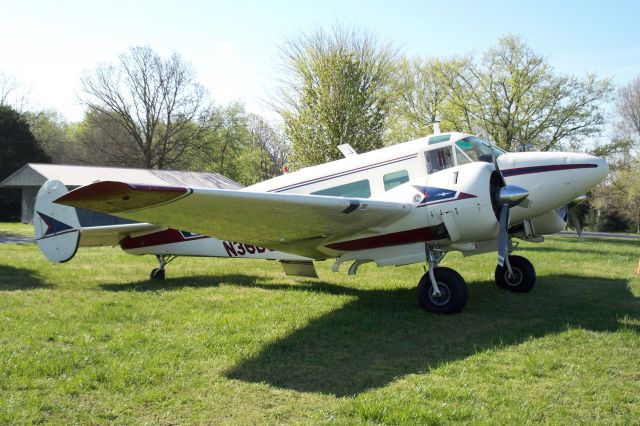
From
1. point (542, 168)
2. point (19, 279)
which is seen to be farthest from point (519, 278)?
point (19, 279)

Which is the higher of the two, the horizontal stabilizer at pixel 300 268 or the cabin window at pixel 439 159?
the cabin window at pixel 439 159

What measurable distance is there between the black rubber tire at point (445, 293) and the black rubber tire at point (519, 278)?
2.46m

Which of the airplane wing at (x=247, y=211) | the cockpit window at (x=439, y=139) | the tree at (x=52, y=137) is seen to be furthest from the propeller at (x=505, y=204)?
the tree at (x=52, y=137)

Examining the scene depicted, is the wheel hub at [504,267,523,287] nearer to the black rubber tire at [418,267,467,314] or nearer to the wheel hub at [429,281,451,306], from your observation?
the black rubber tire at [418,267,467,314]

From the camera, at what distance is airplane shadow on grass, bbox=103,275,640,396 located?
Answer: 4.86m

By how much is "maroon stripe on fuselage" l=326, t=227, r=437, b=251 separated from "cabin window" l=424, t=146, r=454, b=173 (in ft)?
4.11

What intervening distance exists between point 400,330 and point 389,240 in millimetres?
1698

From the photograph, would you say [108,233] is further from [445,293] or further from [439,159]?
[445,293]

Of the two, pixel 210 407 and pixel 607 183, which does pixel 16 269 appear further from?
pixel 607 183

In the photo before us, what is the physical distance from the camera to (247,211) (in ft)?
19.9

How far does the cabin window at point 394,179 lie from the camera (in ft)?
27.2

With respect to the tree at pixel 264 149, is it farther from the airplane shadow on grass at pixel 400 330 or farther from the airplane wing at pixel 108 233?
the airplane shadow on grass at pixel 400 330

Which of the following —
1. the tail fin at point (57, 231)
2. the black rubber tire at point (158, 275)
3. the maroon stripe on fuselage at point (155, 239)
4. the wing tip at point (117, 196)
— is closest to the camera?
the wing tip at point (117, 196)

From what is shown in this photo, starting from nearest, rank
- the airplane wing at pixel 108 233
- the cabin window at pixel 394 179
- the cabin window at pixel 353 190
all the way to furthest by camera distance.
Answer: the cabin window at pixel 394 179, the cabin window at pixel 353 190, the airplane wing at pixel 108 233
